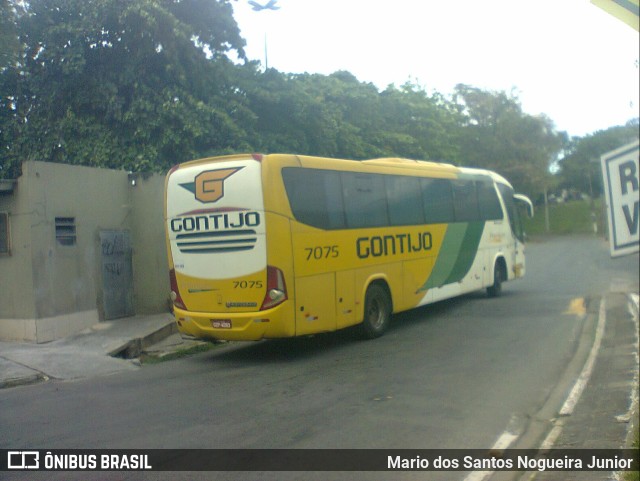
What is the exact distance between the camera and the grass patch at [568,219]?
5771 cm

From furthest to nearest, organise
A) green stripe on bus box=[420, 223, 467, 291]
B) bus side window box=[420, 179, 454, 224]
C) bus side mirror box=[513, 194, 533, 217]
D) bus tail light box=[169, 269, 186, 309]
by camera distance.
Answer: bus side mirror box=[513, 194, 533, 217] < green stripe on bus box=[420, 223, 467, 291] < bus side window box=[420, 179, 454, 224] < bus tail light box=[169, 269, 186, 309]

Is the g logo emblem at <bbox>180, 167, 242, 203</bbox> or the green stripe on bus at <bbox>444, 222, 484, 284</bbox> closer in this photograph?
the g logo emblem at <bbox>180, 167, 242, 203</bbox>

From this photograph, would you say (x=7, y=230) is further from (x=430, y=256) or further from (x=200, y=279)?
(x=430, y=256)

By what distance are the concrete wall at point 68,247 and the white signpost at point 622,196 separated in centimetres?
1072

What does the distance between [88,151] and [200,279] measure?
781cm

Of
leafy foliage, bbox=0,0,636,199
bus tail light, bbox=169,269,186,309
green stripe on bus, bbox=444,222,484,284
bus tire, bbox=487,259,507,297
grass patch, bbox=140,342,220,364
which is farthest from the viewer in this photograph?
bus tire, bbox=487,259,507,297

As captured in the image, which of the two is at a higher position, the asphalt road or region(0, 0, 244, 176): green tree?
region(0, 0, 244, 176): green tree

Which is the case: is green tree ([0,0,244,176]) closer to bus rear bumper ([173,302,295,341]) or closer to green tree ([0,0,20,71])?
green tree ([0,0,20,71])

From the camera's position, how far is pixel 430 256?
48.3 ft

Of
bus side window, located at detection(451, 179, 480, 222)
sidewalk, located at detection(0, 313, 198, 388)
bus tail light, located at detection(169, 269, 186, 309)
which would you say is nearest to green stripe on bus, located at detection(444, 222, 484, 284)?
bus side window, located at detection(451, 179, 480, 222)

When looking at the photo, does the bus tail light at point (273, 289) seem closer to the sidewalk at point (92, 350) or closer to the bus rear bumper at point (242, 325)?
the bus rear bumper at point (242, 325)

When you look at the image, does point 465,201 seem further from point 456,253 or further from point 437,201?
point 437,201

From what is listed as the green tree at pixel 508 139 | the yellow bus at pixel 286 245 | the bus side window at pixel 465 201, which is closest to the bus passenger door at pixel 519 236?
the bus side window at pixel 465 201

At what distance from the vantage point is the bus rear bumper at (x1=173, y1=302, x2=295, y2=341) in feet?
34.3
